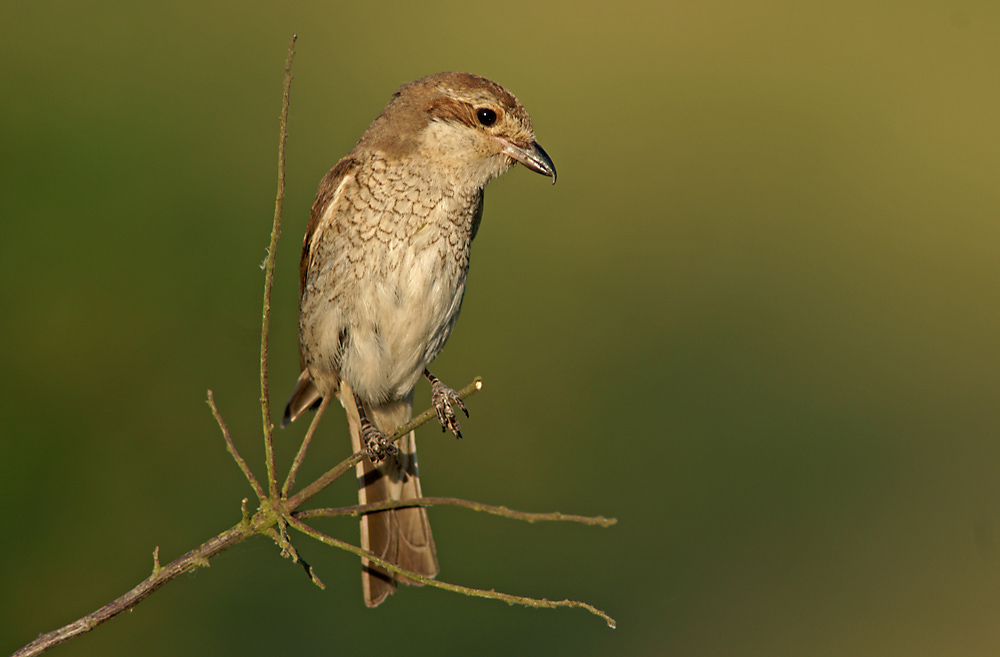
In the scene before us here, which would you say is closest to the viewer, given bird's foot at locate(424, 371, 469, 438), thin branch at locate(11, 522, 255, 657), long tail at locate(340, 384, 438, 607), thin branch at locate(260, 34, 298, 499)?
thin branch at locate(11, 522, 255, 657)

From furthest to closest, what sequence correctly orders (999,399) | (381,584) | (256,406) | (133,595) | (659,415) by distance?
(999,399) < (659,415) < (256,406) < (381,584) < (133,595)

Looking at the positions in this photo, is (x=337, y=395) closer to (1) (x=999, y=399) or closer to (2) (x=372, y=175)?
(2) (x=372, y=175)

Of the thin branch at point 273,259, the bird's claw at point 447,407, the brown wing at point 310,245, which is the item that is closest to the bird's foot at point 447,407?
the bird's claw at point 447,407

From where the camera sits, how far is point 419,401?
5000 mm

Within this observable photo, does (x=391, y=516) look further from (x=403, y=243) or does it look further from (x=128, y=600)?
(x=128, y=600)

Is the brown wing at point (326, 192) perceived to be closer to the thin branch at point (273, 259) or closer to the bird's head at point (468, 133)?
the bird's head at point (468, 133)

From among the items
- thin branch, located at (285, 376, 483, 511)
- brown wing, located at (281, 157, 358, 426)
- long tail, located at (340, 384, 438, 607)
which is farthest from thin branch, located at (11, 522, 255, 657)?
brown wing, located at (281, 157, 358, 426)

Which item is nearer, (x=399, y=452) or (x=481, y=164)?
(x=481, y=164)

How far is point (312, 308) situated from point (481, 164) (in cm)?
75

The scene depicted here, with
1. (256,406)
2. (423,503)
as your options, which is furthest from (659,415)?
(423,503)

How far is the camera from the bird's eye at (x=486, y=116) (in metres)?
2.87

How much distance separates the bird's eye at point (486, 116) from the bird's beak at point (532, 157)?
8 cm

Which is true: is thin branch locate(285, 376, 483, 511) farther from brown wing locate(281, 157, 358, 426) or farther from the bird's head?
brown wing locate(281, 157, 358, 426)

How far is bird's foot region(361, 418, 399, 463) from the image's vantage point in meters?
3.04
